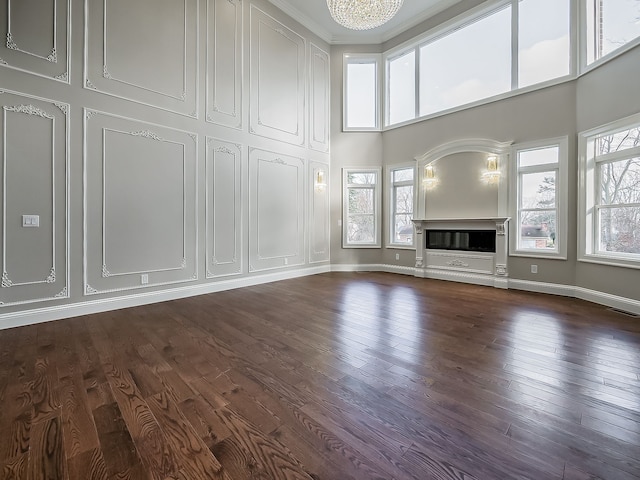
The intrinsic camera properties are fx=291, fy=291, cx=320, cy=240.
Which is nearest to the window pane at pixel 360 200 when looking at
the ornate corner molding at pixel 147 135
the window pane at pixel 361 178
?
the window pane at pixel 361 178

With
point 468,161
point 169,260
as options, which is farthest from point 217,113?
point 468,161

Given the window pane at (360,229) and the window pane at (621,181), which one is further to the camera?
the window pane at (360,229)

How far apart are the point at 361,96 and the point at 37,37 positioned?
226 inches

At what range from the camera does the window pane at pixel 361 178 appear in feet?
22.9

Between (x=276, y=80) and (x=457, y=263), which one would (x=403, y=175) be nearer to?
(x=457, y=263)

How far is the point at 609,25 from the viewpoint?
13.1 feet

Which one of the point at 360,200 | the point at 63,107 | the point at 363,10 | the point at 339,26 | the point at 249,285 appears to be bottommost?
the point at 249,285

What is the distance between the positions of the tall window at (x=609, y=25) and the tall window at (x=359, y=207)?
12.9 ft

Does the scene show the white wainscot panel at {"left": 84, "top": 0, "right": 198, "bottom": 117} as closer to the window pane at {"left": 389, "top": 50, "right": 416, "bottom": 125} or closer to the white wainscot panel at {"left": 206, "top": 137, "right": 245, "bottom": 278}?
the white wainscot panel at {"left": 206, "top": 137, "right": 245, "bottom": 278}

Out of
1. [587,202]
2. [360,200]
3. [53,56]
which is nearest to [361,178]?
[360,200]

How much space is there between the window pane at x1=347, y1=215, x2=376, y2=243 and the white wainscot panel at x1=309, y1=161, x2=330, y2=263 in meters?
0.60

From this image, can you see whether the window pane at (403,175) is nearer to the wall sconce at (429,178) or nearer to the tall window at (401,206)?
the tall window at (401,206)

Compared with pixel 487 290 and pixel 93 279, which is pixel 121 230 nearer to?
pixel 93 279

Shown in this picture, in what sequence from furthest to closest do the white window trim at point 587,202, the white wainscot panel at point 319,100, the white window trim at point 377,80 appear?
the white window trim at point 377,80 → the white wainscot panel at point 319,100 → the white window trim at point 587,202
